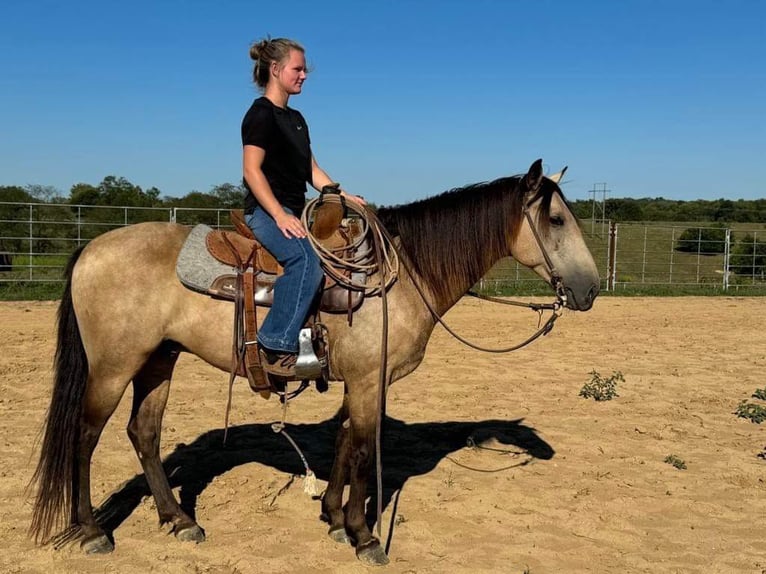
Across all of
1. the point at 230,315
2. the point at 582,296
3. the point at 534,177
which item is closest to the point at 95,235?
the point at 230,315

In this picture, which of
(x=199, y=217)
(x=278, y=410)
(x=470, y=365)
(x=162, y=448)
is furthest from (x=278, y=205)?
(x=199, y=217)

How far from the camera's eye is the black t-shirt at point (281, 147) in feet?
10.5

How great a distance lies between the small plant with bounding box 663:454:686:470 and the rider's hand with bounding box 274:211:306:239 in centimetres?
352

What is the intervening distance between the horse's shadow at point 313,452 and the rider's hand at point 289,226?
1.86 m

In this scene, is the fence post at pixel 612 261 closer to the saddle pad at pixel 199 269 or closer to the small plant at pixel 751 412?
the small plant at pixel 751 412

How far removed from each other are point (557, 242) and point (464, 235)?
523 mm

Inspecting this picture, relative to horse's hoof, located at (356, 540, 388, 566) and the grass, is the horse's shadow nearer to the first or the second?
horse's hoof, located at (356, 540, 388, 566)

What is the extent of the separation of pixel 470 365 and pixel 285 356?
521 cm

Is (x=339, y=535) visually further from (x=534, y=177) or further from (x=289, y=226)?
(x=534, y=177)

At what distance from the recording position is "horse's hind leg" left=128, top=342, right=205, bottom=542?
12.1 feet

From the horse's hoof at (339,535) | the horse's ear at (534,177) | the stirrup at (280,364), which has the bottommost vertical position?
the horse's hoof at (339,535)

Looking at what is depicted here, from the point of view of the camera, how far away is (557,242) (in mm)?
3480

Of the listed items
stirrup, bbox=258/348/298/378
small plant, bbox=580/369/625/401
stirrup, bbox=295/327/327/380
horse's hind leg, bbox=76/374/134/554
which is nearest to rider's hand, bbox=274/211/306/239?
stirrup, bbox=295/327/327/380

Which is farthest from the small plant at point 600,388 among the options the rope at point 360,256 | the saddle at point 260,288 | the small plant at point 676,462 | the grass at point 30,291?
the grass at point 30,291
